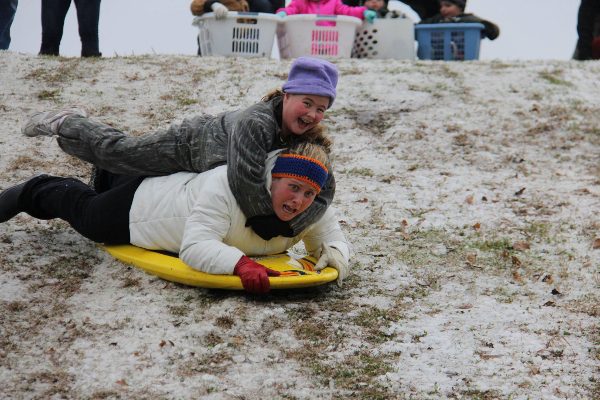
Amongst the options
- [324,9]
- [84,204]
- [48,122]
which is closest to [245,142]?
[84,204]

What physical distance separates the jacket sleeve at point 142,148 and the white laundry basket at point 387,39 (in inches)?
206

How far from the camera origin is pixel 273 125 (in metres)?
3.94

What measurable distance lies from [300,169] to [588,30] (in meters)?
7.13

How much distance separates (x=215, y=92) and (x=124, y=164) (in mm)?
3379

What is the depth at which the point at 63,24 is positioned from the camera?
848 cm

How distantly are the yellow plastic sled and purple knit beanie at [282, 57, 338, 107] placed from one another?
91cm

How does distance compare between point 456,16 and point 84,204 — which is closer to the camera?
point 84,204

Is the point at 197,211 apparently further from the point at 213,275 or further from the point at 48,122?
the point at 48,122

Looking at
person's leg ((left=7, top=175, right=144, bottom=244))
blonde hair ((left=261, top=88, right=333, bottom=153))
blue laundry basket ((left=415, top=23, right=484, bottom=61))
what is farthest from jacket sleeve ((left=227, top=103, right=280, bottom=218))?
blue laundry basket ((left=415, top=23, right=484, bottom=61))

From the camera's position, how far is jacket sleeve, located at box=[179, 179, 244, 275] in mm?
3828

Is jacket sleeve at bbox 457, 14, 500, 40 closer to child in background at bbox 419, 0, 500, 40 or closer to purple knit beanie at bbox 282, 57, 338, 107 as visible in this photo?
child in background at bbox 419, 0, 500, 40

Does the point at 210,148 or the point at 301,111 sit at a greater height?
the point at 301,111

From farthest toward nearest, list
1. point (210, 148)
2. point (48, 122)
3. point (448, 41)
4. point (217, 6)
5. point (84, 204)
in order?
point (448, 41) → point (217, 6) → point (48, 122) → point (84, 204) → point (210, 148)

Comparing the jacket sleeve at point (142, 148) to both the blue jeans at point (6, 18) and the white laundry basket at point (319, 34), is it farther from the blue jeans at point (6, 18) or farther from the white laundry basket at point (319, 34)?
the blue jeans at point (6, 18)
